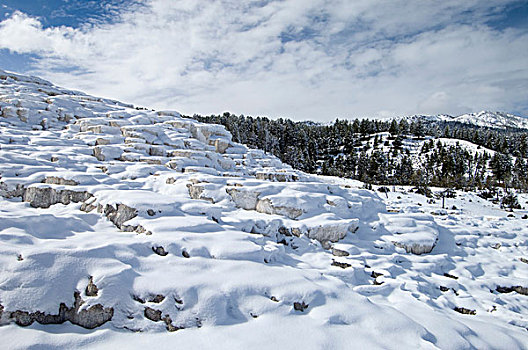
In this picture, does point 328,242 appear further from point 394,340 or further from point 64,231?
point 64,231

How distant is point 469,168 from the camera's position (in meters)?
73.6

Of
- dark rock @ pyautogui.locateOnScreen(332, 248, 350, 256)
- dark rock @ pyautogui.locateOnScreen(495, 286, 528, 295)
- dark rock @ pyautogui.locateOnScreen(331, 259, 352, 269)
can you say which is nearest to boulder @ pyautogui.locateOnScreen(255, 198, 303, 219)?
dark rock @ pyautogui.locateOnScreen(332, 248, 350, 256)

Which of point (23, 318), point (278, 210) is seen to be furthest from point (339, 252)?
point (23, 318)

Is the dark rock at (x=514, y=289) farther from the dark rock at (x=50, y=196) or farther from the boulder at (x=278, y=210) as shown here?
the dark rock at (x=50, y=196)

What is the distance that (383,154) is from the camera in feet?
269

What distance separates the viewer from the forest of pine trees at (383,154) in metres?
65.9

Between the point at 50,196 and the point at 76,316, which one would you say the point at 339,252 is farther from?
the point at 50,196

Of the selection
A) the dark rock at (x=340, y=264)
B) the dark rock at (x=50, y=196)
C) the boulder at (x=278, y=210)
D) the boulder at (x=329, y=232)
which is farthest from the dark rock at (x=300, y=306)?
the dark rock at (x=50, y=196)

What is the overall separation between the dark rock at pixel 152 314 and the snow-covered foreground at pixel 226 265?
0.02m

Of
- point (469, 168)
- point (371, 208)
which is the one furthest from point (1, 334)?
point (469, 168)

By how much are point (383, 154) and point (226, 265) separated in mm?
84163

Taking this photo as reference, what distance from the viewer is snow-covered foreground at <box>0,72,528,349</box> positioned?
5.14 metres

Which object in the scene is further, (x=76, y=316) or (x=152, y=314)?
(x=152, y=314)

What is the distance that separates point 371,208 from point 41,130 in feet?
88.8
